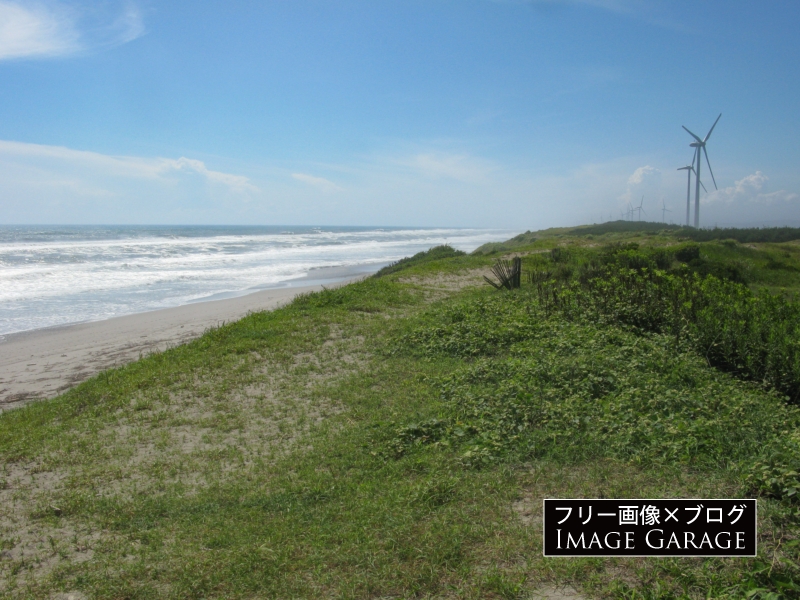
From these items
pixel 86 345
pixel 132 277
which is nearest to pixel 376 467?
pixel 86 345

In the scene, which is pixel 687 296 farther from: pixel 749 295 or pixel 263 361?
pixel 263 361

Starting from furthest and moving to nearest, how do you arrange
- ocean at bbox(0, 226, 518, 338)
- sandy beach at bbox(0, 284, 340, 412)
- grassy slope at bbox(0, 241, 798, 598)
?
ocean at bbox(0, 226, 518, 338) < sandy beach at bbox(0, 284, 340, 412) < grassy slope at bbox(0, 241, 798, 598)

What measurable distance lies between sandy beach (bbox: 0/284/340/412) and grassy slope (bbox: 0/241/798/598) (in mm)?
1770

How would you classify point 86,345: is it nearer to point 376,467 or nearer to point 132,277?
point 376,467

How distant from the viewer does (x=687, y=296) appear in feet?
30.4

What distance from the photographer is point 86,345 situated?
40.9ft

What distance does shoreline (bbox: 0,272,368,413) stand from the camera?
31.7ft

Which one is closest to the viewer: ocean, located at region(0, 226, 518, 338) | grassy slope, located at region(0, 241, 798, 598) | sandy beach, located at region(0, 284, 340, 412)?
grassy slope, located at region(0, 241, 798, 598)

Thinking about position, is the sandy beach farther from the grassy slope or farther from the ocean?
the grassy slope

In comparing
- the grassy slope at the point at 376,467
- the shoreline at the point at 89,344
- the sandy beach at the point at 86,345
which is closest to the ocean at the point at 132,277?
the shoreline at the point at 89,344

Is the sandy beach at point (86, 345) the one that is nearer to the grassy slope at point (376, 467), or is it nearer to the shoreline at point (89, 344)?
the shoreline at point (89, 344)

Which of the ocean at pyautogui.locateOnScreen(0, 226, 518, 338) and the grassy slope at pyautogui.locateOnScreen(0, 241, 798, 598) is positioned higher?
the ocean at pyautogui.locateOnScreen(0, 226, 518, 338)

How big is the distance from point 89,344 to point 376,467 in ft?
33.1

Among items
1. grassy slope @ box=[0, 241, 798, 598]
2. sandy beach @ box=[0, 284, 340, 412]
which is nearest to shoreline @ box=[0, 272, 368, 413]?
sandy beach @ box=[0, 284, 340, 412]
